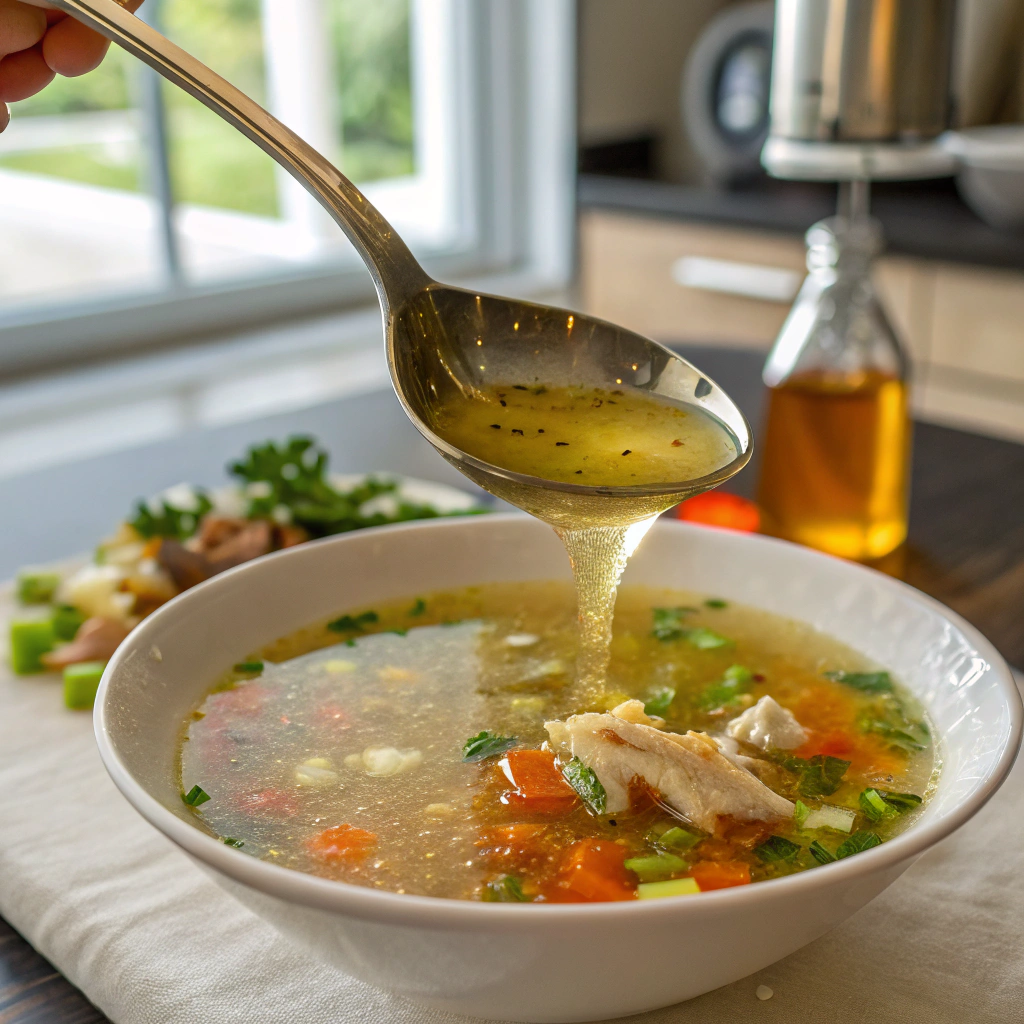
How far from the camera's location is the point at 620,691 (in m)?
1.18

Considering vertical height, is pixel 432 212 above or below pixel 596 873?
below

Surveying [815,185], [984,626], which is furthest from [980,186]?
[984,626]

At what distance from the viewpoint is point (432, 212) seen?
502 centimetres

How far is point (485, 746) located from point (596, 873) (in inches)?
8.1

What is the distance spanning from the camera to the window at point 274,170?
385 centimetres

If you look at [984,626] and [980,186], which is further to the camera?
[980,186]

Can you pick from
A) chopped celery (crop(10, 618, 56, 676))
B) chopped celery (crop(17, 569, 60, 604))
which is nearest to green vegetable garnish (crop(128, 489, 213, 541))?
chopped celery (crop(17, 569, 60, 604))

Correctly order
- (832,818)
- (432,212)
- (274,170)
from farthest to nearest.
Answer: (432,212) < (274,170) < (832,818)

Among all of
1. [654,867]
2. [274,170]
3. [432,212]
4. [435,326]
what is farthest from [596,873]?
[432,212]

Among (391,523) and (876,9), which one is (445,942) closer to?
(391,523)

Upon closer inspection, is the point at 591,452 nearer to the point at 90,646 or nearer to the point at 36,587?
the point at 90,646

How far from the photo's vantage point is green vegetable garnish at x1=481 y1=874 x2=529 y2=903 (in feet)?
2.77

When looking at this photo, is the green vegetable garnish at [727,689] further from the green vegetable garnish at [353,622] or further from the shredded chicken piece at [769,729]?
the green vegetable garnish at [353,622]

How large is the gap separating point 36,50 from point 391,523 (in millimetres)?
728
